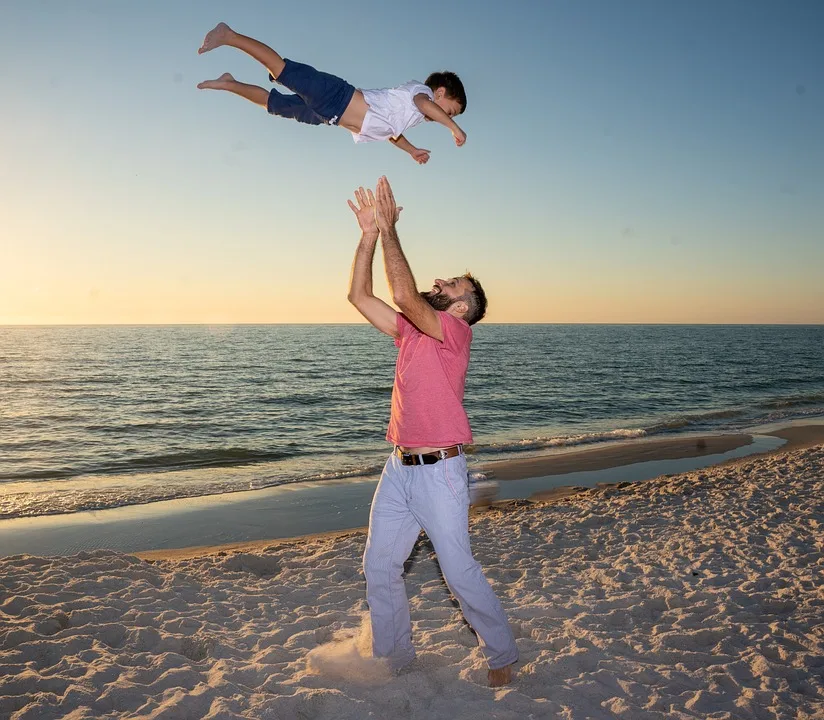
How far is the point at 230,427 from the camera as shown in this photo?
1970 centimetres

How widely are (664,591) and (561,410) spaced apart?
1895 centimetres

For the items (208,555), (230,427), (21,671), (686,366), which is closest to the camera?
(21,671)

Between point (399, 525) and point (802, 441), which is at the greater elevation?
point (399, 525)

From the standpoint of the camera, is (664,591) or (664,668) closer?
(664,668)

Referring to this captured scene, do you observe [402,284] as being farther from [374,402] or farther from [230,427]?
[374,402]

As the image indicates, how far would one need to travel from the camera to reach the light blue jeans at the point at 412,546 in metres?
3.43

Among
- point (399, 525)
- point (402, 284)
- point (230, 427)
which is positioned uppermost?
point (402, 284)

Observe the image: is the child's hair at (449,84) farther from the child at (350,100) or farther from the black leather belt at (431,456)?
the black leather belt at (431,456)

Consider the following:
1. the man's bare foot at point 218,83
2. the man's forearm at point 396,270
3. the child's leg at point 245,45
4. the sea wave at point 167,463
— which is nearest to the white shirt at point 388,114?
the child's leg at point 245,45

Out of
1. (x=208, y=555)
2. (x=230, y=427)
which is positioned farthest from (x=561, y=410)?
(x=208, y=555)

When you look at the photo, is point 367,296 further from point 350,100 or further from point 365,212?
point 350,100

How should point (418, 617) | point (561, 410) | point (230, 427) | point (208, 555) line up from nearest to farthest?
point (418, 617)
point (208, 555)
point (230, 427)
point (561, 410)

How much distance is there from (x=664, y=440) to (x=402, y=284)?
51.4ft

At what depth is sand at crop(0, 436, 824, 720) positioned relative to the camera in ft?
11.9
